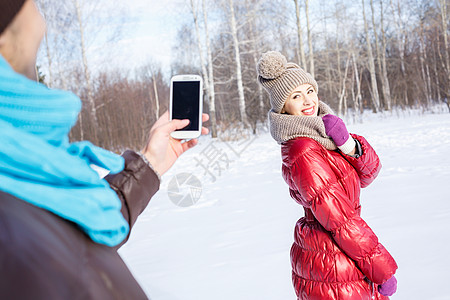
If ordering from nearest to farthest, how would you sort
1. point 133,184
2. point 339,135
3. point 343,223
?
point 133,184, point 343,223, point 339,135

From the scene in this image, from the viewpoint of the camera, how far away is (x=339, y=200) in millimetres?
1590

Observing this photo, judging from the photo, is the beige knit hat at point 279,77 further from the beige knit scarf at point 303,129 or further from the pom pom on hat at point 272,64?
the beige knit scarf at point 303,129

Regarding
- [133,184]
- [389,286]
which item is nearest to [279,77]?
[389,286]

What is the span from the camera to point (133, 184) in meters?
0.89

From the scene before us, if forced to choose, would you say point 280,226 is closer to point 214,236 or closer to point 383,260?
point 214,236

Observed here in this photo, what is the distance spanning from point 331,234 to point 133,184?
42.2 inches

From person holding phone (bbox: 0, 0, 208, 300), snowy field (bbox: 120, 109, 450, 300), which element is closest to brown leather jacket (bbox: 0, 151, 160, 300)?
person holding phone (bbox: 0, 0, 208, 300)

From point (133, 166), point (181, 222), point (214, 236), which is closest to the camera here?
point (133, 166)

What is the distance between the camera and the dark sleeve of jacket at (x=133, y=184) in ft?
2.80

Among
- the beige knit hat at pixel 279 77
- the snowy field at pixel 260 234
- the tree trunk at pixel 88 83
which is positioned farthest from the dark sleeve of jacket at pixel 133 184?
the tree trunk at pixel 88 83

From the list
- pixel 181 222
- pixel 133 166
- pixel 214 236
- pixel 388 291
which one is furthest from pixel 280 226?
pixel 133 166

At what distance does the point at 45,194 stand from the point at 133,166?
41 cm

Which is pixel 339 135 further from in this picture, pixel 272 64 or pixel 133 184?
pixel 133 184

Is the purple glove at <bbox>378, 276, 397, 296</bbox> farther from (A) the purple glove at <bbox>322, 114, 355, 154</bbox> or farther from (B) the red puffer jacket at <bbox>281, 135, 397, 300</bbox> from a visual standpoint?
(A) the purple glove at <bbox>322, 114, 355, 154</bbox>
